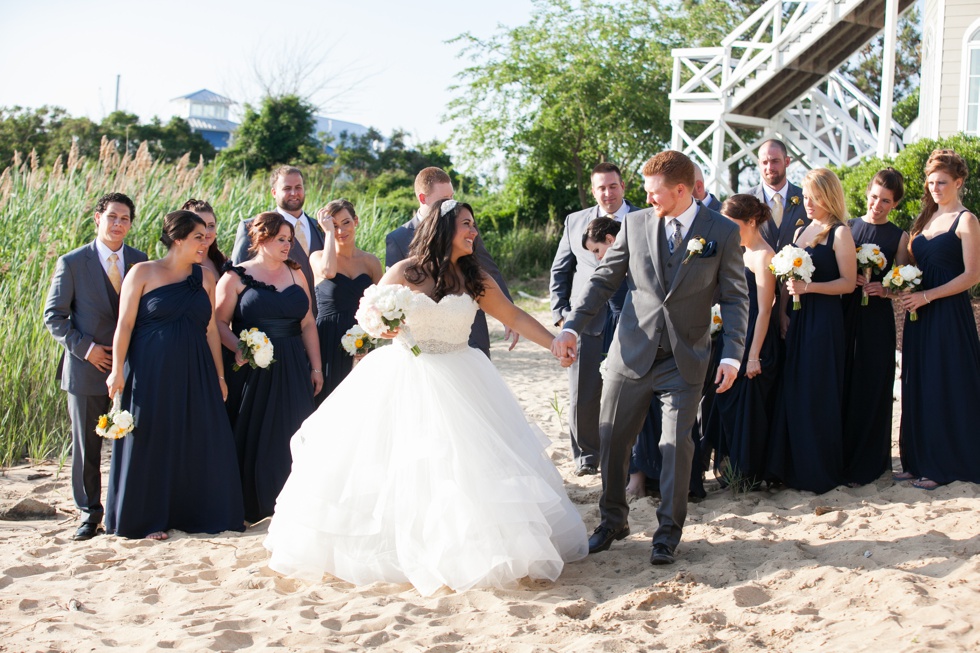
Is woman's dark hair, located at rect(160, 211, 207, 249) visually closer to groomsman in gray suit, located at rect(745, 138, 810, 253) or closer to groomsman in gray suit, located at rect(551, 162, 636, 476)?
groomsman in gray suit, located at rect(551, 162, 636, 476)

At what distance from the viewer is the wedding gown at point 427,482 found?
4352mm

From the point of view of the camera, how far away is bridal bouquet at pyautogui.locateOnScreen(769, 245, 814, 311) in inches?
230

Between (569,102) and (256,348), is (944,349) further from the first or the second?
(569,102)

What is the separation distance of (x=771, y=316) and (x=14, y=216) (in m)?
7.09

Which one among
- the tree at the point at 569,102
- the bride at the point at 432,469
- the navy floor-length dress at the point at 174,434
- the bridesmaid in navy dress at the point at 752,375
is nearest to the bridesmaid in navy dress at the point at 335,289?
the navy floor-length dress at the point at 174,434

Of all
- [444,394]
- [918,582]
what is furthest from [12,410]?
[918,582]

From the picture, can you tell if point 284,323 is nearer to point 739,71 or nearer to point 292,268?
point 292,268

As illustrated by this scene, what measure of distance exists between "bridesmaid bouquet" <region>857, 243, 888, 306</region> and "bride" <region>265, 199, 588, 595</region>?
7.74 feet

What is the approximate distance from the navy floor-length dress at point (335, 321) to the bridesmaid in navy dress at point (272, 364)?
564 millimetres

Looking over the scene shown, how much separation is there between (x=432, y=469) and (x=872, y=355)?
334 cm

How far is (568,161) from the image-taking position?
24.9 m

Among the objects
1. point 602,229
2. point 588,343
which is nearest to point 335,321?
point 588,343

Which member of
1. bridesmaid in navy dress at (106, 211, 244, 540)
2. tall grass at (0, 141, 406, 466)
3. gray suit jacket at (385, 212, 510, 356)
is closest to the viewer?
bridesmaid in navy dress at (106, 211, 244, 540)

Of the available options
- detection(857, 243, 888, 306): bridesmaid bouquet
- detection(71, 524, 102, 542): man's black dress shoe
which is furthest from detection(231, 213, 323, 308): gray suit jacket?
detection(857, 243, 888, 306): bridesmaid bouquet
